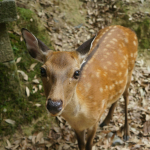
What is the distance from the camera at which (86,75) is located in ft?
9.42

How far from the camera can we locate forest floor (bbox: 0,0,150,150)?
364 cm

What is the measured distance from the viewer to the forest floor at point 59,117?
11.9ft

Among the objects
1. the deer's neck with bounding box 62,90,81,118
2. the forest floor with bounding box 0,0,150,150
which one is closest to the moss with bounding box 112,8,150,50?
the forest floor with bounding box 0,0,150,150

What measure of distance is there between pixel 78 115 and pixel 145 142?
1.81 m

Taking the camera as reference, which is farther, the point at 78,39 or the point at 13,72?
the point at 78,39

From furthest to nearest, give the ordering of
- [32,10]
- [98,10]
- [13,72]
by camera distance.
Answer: [98,10], [32,10], [13,72]

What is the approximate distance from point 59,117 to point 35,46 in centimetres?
194

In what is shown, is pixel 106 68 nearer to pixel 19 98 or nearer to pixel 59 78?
pixel 59 78

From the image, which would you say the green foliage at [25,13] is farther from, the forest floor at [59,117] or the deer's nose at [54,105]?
the deer's nose at [54,105]

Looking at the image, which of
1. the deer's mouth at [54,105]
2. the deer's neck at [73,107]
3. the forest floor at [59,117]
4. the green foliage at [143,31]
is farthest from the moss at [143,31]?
the deer's mouth at [54,105]

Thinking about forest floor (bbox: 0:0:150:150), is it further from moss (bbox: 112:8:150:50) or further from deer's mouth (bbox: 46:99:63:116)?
deer's mouth (bbox: 46:99:63:116)

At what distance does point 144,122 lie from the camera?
13.1 ft

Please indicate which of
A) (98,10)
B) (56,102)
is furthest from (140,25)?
(56,102)

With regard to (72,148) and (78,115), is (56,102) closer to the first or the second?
(78,115)
